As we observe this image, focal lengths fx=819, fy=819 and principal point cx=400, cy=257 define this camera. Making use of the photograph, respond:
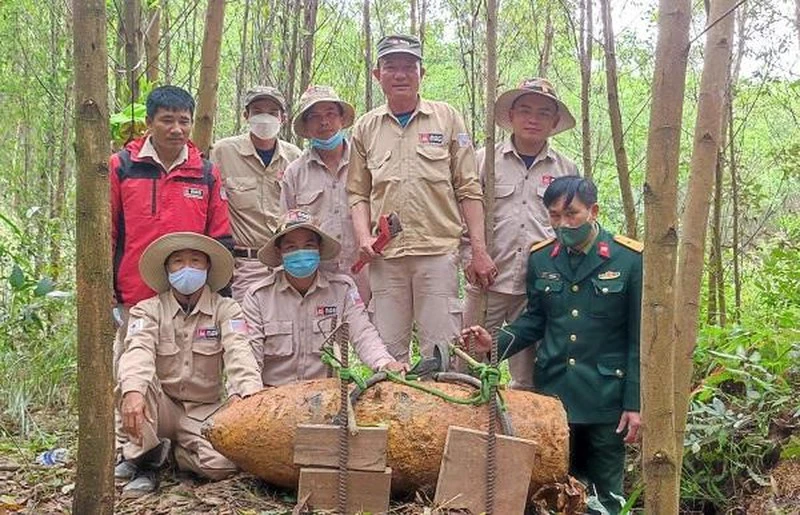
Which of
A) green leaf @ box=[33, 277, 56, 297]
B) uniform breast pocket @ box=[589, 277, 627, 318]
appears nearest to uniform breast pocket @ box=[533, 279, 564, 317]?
uniform breast pocket @ box=[589, 277, 627, 318]

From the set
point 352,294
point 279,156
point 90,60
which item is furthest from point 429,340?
point 90,60

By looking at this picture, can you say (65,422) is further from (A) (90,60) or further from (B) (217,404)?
(A) (90,60)

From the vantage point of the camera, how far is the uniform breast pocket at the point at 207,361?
4137 millimetres

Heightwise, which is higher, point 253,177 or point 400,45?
point 400,45

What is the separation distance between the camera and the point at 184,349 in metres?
4.14

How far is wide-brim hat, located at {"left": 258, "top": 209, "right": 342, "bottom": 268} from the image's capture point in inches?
166

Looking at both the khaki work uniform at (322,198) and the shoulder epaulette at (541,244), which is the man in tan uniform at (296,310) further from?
the shoulder epaulette at (541,244)

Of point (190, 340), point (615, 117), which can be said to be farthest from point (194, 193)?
point (615, 117)

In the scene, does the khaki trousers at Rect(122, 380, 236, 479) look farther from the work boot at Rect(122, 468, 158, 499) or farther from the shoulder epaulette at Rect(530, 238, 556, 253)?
the shoulder epaulette at Rect(530, 238, 556, 253)

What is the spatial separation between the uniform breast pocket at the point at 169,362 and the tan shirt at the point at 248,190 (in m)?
1.17

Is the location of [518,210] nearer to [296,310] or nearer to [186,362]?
[296,310]

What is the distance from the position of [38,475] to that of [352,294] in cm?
174

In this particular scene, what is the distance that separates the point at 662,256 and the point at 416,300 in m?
2.74

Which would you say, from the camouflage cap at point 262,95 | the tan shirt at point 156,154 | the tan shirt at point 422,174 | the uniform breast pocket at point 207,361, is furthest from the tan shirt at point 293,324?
the camouflage cap at point 262,95
